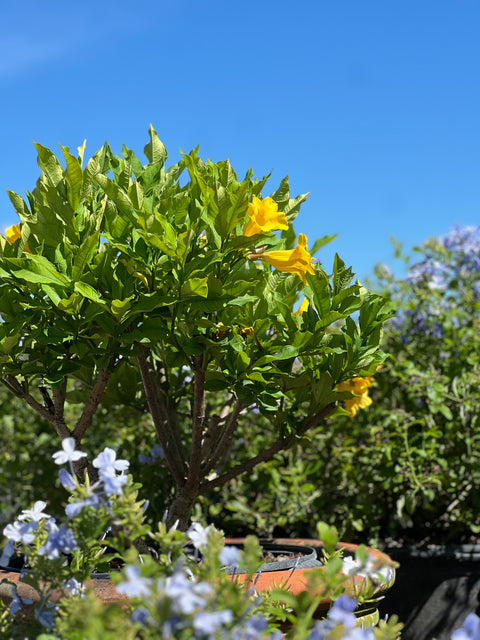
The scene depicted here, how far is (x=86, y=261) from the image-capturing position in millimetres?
1434

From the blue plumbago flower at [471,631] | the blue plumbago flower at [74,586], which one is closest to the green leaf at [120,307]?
the blue plumbago flower at [74,586]

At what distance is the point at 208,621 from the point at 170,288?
84 cm

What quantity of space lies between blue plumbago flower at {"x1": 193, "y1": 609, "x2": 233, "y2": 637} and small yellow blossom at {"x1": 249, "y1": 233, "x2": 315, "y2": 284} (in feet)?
3.08

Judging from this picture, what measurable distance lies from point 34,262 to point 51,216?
→ 0.15 meters

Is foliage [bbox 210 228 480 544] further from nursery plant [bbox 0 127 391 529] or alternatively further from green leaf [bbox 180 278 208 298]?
green leaf [bbox 180 278 208 298]

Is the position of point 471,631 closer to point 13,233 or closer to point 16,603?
point 16,603

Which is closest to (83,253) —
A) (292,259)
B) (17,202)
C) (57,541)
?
(17,202)

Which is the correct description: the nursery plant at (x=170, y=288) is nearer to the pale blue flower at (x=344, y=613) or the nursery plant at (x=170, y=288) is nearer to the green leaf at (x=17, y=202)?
the green leaf at (x=17, y=202)

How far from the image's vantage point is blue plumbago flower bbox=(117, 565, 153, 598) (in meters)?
0.83

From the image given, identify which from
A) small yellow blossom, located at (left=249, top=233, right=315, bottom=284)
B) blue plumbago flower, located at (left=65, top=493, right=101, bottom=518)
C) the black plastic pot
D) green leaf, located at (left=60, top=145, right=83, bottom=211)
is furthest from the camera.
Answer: the black plastic pot

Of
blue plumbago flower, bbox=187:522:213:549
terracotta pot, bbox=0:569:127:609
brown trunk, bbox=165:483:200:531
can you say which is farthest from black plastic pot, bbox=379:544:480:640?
blue plumbago flower, bbox=187:522:213:549

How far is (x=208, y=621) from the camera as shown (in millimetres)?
783

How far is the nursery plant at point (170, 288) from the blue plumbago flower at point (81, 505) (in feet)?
1.45

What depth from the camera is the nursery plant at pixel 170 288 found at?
1429 mm
